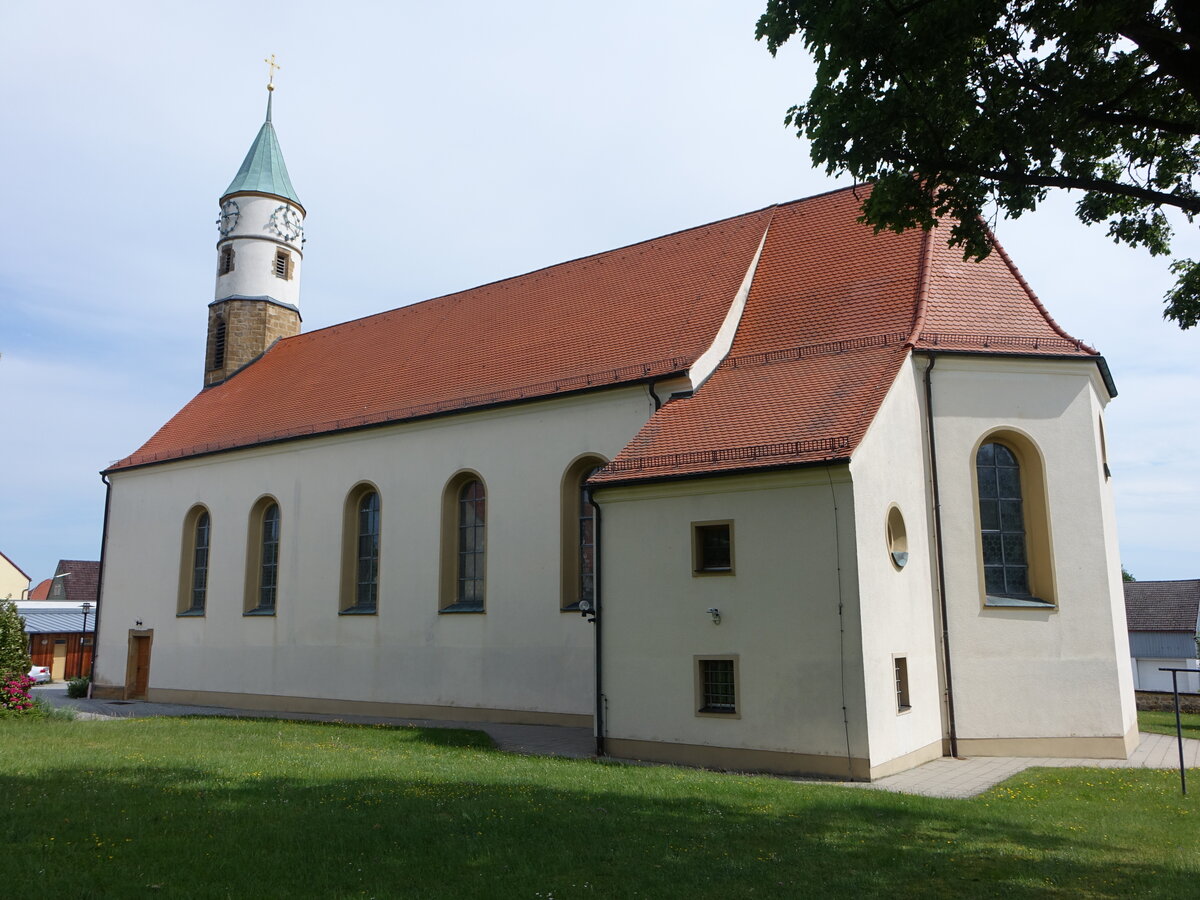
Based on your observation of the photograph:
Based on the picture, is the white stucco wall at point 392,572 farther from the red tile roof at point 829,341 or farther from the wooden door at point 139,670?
the red tile roof at point 829,341

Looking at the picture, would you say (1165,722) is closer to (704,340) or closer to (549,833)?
(704,340)

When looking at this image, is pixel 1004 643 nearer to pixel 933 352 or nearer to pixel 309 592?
pixel 933 352

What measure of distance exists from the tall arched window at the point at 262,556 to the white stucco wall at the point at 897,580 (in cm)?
1576

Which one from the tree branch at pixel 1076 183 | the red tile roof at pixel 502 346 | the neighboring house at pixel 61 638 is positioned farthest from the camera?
the neighboring house at pixel 61 638

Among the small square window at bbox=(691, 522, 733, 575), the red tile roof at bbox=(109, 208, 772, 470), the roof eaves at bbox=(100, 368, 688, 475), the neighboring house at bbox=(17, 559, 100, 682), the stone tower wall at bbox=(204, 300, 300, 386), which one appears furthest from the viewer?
the neighboring house at bbox=(17, 559, 100, 682)

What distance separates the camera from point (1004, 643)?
15266 millimetres

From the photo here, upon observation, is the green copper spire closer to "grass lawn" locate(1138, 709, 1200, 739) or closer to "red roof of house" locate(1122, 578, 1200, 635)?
"grass lawn" locate(1138, 709, 1200, 739)

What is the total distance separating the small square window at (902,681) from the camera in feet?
46.1

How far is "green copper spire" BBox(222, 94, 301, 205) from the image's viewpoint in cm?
3225

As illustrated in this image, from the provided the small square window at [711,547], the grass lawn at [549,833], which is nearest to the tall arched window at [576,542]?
the small square window at [711,547]

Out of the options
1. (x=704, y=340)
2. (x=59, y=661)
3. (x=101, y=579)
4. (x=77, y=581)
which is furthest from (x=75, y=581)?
(x=704, y=340)

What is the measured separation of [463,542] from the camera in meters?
20.8

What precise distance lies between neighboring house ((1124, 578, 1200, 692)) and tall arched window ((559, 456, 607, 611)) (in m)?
42.0

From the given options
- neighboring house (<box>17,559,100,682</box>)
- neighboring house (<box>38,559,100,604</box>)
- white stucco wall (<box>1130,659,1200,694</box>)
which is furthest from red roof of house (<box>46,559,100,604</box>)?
white stucco wall (<box>1130,659,1200,694</box>)
